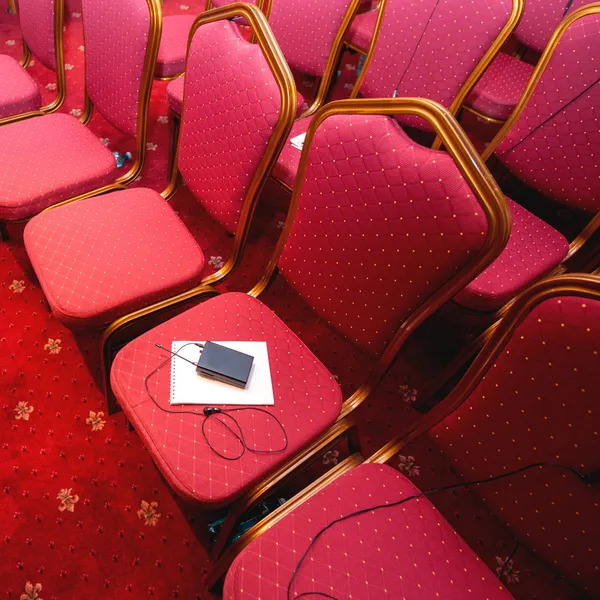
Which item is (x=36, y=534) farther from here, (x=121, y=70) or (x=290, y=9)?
(x=290, y=9)

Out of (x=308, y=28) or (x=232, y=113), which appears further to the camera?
(x=308, y=28)

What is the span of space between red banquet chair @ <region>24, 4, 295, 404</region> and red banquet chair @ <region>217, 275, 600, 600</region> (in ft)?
2.22

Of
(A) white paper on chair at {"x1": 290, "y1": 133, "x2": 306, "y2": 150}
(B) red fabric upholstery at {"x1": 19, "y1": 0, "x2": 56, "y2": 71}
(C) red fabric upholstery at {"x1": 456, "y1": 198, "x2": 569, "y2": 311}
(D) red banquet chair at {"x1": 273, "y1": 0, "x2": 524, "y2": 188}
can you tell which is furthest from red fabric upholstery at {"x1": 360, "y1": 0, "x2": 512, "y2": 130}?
(B) red fabric upholstery at {"x1": 19, "y1": 0, "x2": 56, "y2": 71}

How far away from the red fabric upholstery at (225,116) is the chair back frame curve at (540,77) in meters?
0.91

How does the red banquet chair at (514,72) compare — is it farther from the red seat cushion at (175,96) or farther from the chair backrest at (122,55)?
the chair backrest at (122,55)

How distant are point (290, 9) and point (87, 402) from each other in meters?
1.66

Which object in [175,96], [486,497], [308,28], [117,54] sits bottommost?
[486,497]

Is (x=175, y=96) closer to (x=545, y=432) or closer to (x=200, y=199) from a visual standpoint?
(x=200, y=199)

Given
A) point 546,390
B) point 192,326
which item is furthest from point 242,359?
point 546,390

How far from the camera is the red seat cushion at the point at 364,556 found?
35.9 inches

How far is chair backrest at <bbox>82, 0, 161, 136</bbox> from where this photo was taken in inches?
57.8

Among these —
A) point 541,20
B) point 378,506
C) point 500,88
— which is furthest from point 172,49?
point 378,506

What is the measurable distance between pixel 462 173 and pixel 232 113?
0.65m

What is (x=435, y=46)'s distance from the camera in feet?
5.53
